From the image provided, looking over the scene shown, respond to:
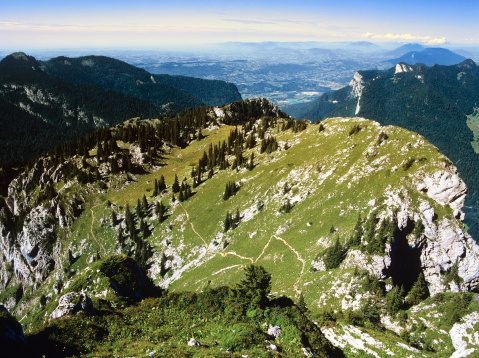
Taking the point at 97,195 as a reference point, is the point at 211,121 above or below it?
above

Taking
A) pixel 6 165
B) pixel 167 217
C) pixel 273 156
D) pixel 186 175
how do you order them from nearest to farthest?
pixel 167 217
pixel 273 156
pixel 186 175
pixel 6 165

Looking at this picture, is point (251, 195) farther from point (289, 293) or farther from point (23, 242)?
point (23, 242)

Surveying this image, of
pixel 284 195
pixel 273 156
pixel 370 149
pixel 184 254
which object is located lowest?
pixel 184 254

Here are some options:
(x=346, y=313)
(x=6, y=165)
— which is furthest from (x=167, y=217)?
(x=6, y=165)

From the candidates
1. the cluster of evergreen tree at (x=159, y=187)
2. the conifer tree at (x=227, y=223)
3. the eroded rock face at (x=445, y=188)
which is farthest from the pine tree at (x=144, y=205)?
the eroded rock face at (x=445, y=188)

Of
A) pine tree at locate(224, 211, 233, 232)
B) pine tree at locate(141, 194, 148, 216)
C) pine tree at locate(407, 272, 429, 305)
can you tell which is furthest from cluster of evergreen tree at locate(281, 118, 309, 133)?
pine tree at locate(407, 272, 429, 305)

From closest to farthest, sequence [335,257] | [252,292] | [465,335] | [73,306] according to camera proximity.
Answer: [73,306]
[252,292]
[465,335]
[335,257]

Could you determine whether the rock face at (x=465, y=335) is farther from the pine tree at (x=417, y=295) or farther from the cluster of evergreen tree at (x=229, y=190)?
the cluster of evergreen tree at (x=229, y=190)

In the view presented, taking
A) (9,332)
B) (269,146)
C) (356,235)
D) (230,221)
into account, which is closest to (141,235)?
(230,221)

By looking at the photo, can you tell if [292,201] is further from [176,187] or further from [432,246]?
[176,187]
